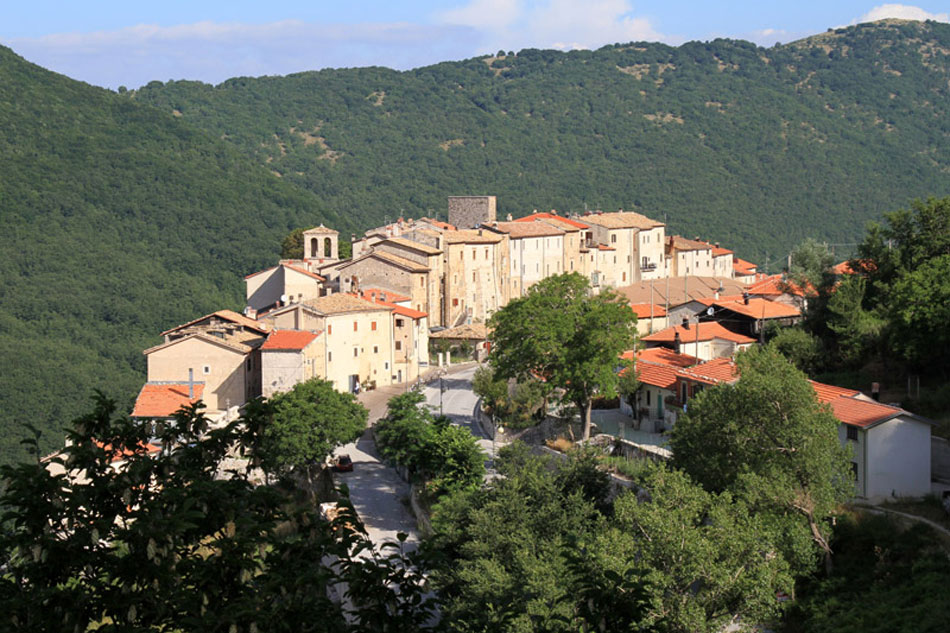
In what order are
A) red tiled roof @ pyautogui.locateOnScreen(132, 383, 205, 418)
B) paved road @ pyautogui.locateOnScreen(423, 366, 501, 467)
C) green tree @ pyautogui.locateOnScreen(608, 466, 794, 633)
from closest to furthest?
green tree @ pyautogui.locateOnScreen(608, 466, 794, 633) < paved road @ pyautogui.locateOnScreen(423, 366, 501, 467) < red tiled roof @ pyautogui.locateOnScreen(132, 383, 205, 418)

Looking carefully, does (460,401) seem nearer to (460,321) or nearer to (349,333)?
(349,333)

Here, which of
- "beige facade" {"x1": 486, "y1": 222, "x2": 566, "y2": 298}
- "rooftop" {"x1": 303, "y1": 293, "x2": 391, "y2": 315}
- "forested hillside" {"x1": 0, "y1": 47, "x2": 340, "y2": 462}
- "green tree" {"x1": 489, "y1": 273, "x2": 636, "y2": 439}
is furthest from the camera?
"beige facade" {"x1": 486, "y1": 222, "x2": 566, "y2": 298}

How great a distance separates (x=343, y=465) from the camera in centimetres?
3984

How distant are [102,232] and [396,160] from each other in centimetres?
6035

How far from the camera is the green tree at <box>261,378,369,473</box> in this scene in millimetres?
37375

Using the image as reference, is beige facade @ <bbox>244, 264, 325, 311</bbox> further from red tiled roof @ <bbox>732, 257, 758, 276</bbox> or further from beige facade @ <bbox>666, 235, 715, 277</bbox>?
red tiled roof @ <bbox>732, 257, 758, 276</bbox>

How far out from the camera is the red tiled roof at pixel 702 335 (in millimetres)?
43656

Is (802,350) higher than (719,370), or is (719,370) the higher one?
(802,350)

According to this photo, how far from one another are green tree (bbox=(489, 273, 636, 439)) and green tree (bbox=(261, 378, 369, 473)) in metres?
5.28

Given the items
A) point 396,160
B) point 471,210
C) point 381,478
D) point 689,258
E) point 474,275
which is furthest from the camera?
point 396,160

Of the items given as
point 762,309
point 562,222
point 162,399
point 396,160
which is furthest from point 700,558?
point 396,160

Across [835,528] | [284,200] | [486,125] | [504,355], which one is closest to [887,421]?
[835,528]

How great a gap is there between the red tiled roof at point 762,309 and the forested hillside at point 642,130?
215 feet

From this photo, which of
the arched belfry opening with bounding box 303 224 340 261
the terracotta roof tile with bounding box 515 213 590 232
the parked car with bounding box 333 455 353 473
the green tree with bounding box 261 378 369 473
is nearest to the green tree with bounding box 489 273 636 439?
the green tree with bounding box 261 378 369 473
